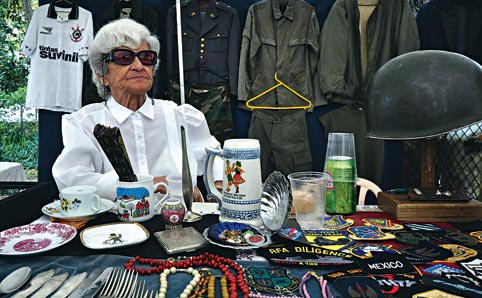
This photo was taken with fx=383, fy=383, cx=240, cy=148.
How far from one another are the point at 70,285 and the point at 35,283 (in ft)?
0.24

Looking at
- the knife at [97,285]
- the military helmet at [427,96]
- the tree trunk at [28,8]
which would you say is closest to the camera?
the knife at [97,285]

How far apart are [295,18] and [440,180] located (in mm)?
1442

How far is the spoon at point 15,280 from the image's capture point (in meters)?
0.68

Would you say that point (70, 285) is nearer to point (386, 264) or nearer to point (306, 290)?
point (306, 290)

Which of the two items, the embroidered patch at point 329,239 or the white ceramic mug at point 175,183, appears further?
the white ceramic mug at point 175,183

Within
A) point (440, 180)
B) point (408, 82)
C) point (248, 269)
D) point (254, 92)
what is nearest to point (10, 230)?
point (248, 269)

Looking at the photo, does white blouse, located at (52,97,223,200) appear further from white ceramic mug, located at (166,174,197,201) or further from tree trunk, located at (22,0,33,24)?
tree trunk, located at (22,0,33,24)

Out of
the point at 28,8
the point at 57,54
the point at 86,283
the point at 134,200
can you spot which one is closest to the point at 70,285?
Answer: the point at 86,283

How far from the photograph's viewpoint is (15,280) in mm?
699

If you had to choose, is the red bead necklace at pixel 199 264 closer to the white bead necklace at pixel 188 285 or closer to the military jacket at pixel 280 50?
the white bead necklace at pixel 188 285

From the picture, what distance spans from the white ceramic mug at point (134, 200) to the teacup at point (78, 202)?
0.25ft

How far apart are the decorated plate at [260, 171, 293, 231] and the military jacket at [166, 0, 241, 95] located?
5.91 feet

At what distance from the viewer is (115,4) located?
2.68 m

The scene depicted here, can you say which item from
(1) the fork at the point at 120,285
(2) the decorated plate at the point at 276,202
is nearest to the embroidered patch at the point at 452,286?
(2) the decorated plate at the point at 276,202
